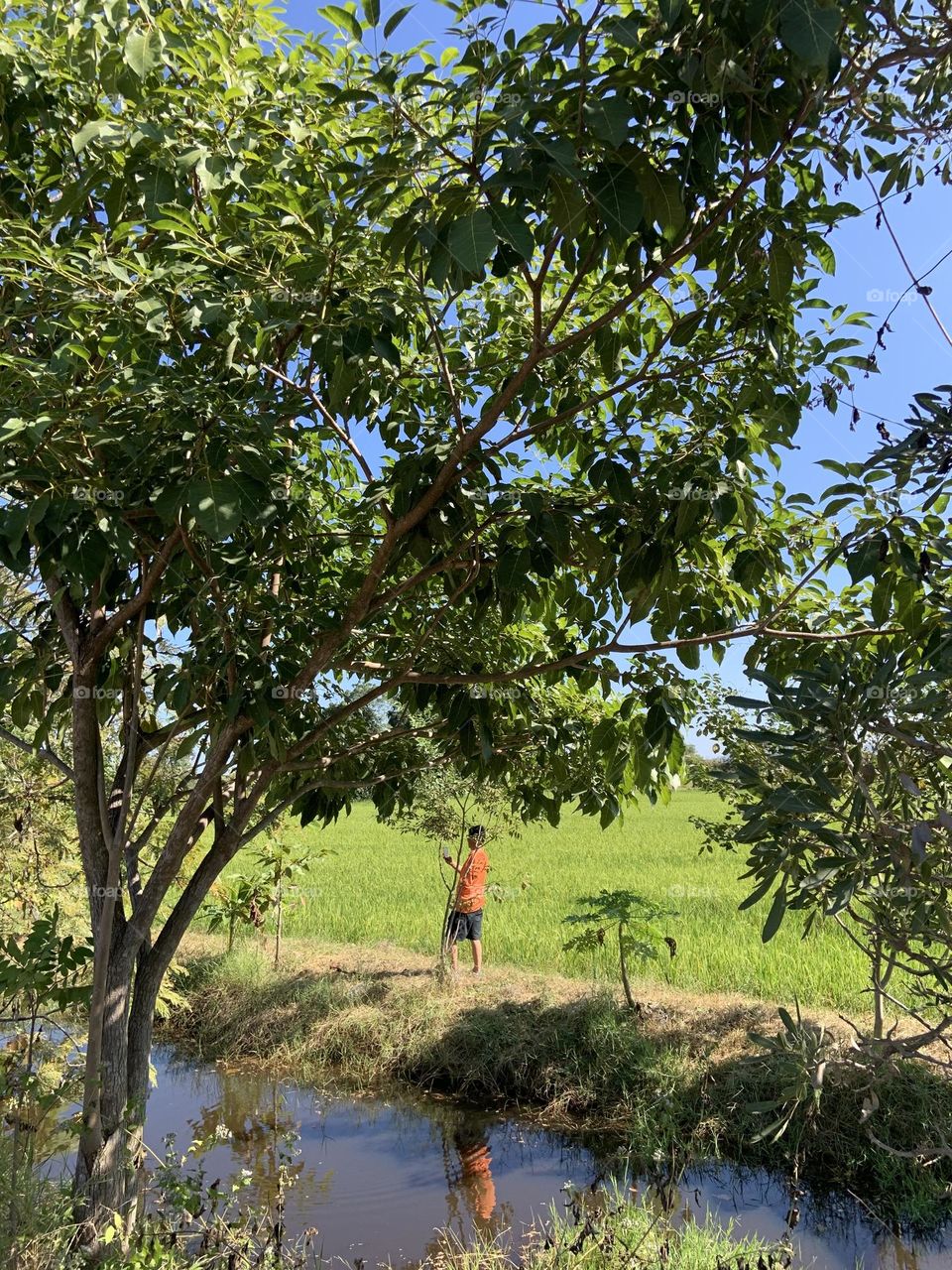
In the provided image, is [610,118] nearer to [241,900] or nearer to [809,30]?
[809,30]

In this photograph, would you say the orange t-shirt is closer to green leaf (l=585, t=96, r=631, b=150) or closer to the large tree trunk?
the large tree trunk

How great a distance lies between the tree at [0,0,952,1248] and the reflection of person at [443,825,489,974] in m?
6.34

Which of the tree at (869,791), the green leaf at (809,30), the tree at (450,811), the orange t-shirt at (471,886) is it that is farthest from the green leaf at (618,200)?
the orange t-shirt at (471,886)

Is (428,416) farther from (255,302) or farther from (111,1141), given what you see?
(111,1141)

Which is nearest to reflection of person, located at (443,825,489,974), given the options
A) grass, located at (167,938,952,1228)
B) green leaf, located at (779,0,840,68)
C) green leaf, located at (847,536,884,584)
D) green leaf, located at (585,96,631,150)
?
grass, located at (167,938,952,1228)

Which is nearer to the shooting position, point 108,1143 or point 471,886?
point 108,1143

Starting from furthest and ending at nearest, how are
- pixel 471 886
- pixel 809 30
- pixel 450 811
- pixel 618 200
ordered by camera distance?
pixel 450 811, pixel 471 886, pixel 618 200, pixel 809 30

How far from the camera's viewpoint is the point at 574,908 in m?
13.7

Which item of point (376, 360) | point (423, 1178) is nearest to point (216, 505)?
point (376, 360)

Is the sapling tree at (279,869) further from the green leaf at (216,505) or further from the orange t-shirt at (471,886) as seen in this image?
the green leaf at (216,505)

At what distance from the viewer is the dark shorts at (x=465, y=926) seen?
10.1m

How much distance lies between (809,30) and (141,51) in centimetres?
145

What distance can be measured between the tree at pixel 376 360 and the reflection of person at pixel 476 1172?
363cm

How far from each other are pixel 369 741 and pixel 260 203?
6.55ft
